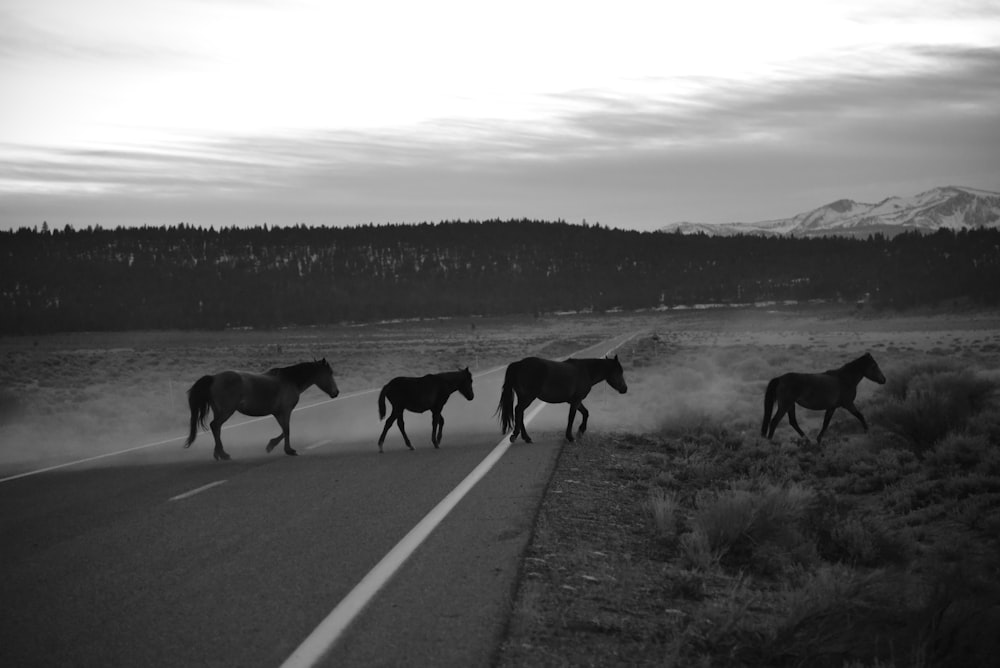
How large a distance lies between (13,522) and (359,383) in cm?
2555

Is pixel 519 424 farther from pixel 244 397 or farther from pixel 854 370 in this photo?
pixel 854 370

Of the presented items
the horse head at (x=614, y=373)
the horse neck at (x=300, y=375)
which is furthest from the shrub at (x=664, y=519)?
the horse neck at (x=300, y=375)

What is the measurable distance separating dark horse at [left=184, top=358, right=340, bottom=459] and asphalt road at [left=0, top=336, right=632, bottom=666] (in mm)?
601

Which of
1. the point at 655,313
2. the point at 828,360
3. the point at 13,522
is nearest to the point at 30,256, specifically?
the point at 655,313

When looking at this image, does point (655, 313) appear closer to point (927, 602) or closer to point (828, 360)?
point (828, 360)

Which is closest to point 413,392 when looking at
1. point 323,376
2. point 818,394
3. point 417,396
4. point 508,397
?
point 417,396

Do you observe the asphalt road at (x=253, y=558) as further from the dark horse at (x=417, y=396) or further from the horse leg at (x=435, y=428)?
the dark horse at (x=417, y=396)

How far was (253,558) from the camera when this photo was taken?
7.10 metres

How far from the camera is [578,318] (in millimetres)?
164750

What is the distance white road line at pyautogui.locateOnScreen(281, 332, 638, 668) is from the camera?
16.0 ft

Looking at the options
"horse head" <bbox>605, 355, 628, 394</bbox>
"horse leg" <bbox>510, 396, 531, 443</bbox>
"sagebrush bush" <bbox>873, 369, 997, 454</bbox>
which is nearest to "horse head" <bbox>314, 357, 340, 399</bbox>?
"horse leg" <bbox>510, 396, 531, 443</bbox>

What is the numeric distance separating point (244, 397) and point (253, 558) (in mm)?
7350

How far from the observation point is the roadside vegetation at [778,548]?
508 cm

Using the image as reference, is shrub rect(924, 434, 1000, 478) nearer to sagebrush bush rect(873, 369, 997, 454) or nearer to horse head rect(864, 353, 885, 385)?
sagebrush bush rect(873, 369, 997, 454)
